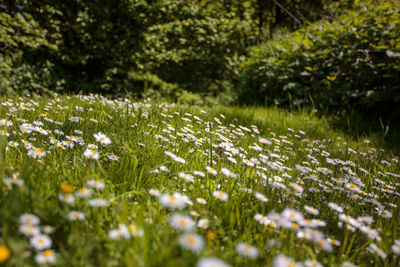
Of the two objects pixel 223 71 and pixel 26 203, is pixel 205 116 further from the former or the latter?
pixel 223 71

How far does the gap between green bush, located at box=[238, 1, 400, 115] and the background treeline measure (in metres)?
0.02

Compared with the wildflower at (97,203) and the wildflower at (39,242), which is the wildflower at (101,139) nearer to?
the wildflower at (97,203)

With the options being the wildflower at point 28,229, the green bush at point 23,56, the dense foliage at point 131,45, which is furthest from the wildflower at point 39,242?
the green bush at point 23,56

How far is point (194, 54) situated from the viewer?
21.6 feet

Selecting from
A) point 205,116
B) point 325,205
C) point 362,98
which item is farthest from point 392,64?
point 325,205

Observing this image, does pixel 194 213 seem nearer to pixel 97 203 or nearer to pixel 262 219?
pixel 262 219

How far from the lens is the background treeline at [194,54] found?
429cm

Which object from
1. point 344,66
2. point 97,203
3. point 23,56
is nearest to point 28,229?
point 97,203

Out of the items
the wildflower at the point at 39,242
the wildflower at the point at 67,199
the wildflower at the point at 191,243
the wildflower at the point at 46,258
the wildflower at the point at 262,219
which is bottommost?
the wildflower at the point at 262,219

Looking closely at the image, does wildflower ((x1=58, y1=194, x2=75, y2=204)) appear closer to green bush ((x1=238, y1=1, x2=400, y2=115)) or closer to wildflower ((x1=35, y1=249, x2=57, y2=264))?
wildflower ((x1=35, y1=249, x2=57, y2=264))

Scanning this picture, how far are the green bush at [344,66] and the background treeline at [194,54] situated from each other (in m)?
0.02

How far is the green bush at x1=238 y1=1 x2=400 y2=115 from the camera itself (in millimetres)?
4012

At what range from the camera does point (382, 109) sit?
14.0 feet

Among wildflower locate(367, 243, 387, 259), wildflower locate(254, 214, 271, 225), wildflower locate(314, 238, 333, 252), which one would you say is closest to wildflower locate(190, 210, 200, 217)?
wildflower locate(254, 214, 271, 225)
